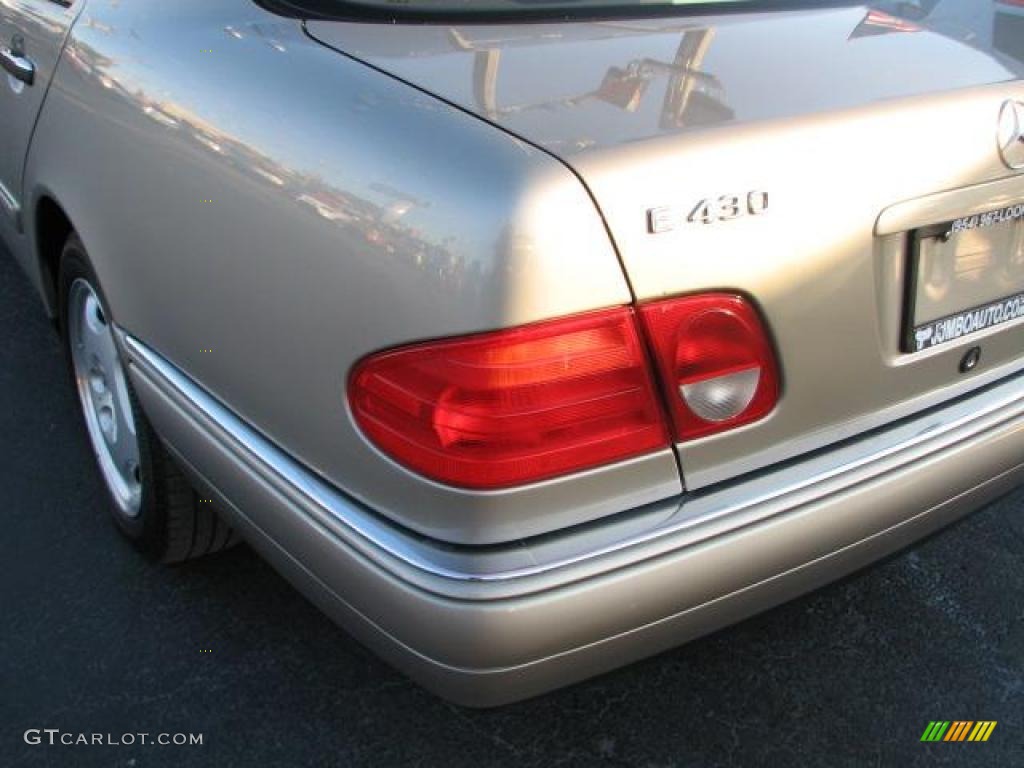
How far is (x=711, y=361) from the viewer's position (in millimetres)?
1534

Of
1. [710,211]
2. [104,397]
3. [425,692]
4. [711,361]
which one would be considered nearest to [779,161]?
[710,211]

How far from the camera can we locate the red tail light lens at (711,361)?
1488 mm

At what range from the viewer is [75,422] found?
10.5 feet

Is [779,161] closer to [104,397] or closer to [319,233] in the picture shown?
[319,233]

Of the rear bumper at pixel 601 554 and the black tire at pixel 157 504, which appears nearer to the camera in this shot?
the rear bumper at pixel 601 554

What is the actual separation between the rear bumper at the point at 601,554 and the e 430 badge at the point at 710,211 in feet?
1.28

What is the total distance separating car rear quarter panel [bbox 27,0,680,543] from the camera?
1.40m

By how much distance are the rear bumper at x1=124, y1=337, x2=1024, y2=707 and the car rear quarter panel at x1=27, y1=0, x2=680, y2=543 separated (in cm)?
5

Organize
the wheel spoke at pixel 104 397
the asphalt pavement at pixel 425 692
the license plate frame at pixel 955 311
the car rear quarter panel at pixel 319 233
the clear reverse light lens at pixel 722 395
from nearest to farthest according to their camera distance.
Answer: the car rear quarter panel at pixel 319 233 → the clear reverse light lens at pixel 722 395 → the license plate frame at pixel 955 311 → the asphalt pavement at pixel 425 692 → the wheel spoke at pixel 104 397

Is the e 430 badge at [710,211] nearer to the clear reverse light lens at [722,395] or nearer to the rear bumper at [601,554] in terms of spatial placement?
the clear reverse light lens at [722,395]

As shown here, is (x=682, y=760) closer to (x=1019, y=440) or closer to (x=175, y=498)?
(x=1019, y=440)

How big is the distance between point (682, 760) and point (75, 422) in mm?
2021

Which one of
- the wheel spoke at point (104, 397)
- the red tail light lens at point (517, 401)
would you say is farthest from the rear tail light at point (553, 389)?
the wheel spoke at point (104, 397)

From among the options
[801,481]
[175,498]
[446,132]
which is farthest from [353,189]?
[175,498]
